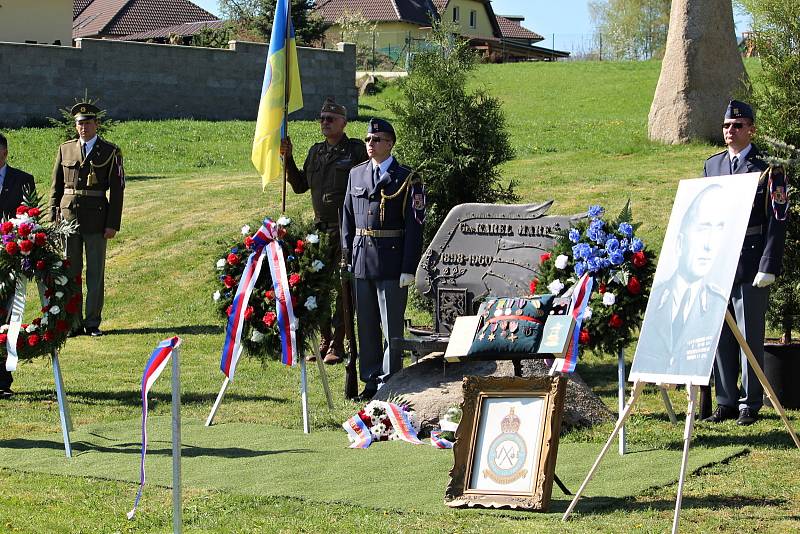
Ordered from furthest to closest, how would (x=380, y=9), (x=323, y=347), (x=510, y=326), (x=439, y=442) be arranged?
(x=380, y=9)
(x=323, y=347)
(x=439, y=442)
(x=510, y=326)

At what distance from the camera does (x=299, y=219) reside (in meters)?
9.73

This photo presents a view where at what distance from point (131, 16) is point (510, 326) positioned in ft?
176

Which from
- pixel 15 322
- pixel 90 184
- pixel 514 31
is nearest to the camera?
pixel 15 322

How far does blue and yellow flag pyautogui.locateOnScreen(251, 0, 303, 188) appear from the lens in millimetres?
9734

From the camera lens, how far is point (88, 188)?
42.1ft

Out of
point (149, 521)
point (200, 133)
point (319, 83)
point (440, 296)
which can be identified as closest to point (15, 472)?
point (149, 521)

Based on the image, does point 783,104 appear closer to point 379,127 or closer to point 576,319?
point 379,127

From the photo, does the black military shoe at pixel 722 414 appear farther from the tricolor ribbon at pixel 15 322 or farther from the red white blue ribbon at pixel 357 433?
the tricolor ribbon at pixel 15 322

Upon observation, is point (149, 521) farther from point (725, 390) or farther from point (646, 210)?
point (646, 210)

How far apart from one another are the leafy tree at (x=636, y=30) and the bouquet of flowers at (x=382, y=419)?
5998 centimetres

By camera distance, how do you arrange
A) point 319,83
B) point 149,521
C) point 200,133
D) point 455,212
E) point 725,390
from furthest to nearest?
1. point 319,83
2. point 200,133
3. point 455,212
4. point 725,390
5. point 149,521

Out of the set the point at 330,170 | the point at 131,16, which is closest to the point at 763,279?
the point at 330,170

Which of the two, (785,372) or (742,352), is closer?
(742,352)

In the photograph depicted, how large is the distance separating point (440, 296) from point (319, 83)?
23.0 meters
